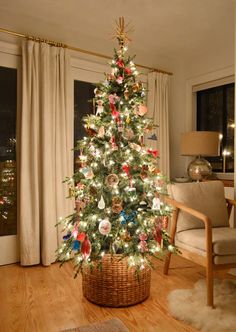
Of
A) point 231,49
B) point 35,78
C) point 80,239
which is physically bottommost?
point 80,239

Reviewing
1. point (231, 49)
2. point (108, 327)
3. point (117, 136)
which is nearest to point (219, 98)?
point (231, 49)

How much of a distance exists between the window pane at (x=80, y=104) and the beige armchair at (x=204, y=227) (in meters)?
1.40

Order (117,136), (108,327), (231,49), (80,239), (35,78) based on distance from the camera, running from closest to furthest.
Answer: (108,327) < (80,239) < (117,136) < (35,78) < (231,49)

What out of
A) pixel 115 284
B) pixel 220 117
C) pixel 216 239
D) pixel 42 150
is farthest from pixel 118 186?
pixel 220 117

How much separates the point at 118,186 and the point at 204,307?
1.04 m

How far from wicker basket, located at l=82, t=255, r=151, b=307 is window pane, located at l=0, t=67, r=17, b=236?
1.35m

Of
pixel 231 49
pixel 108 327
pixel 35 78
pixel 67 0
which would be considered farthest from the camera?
pixel 231 49

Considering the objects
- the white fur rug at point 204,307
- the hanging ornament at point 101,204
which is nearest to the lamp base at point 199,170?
the white fur rug at point 204,307

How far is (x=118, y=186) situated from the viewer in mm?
2217

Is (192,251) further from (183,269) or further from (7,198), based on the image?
(7,198)

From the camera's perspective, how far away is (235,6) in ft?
9.46

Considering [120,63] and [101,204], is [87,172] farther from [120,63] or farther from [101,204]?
[120,63]

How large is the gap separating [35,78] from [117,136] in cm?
131

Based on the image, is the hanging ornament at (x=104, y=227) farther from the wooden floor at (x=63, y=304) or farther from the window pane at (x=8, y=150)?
the window pane at (x=8, y=150)
